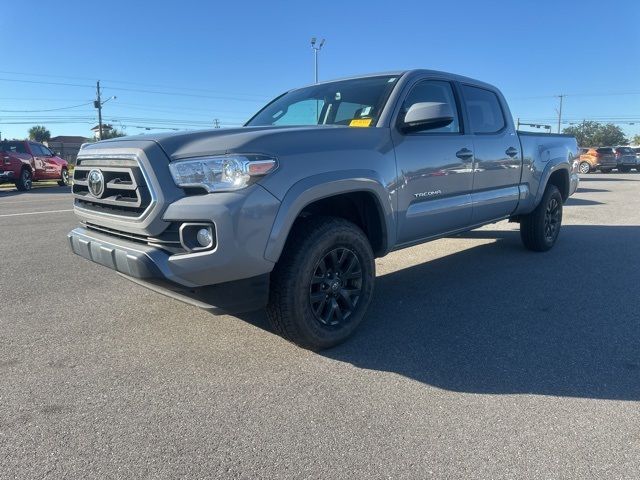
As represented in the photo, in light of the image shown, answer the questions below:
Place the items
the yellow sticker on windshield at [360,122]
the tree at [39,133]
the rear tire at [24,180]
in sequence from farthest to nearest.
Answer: the tree at [39,133] < the rear tire at [24,180] < the yellow sticker on windshield at [360,122]

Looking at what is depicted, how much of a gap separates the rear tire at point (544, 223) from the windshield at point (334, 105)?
10.1 ft

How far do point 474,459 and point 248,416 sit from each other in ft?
3.62

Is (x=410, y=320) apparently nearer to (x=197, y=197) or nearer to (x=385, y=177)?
(x=385, y=177)

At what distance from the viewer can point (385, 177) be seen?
11.5 ft

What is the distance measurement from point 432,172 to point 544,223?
290 centimetres

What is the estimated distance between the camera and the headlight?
2.72 metres

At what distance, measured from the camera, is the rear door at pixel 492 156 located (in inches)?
185

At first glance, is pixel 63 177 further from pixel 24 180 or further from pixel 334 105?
pixel 334 105

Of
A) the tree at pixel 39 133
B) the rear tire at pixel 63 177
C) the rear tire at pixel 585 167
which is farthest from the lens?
the tree at pixel 39 133

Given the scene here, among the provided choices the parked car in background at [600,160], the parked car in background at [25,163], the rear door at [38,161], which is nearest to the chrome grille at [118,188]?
the parked car in background at [25,163]

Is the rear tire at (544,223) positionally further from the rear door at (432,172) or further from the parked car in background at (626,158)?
the parked car in background at (626,158)

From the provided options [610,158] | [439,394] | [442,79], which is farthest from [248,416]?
[610,158]

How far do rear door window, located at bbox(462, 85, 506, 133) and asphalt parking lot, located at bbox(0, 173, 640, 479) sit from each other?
160 cm

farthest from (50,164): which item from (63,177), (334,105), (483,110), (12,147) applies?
(483,110)
